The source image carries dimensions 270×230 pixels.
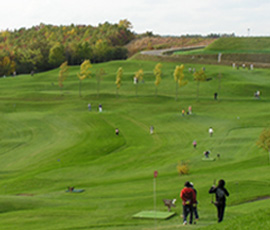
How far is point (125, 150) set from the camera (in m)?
62.2

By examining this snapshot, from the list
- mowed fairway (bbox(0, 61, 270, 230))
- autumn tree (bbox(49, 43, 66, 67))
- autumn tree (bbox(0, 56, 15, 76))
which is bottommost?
mowed fairway (bbox(0, 61, 270, 230))

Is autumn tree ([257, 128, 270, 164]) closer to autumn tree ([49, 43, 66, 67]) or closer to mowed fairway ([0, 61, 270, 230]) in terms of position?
mowed fairway ([0, 61, 270, 230])

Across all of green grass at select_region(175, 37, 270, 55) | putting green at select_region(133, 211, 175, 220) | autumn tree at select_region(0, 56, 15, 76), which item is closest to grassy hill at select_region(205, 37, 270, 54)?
green grass at select_region(175, 37, 270, 55)

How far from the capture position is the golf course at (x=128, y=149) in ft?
94.7

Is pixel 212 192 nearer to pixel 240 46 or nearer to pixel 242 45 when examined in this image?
pixel 240 46

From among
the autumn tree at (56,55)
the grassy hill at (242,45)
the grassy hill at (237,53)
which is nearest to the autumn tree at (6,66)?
the autumn tree at (56,55)

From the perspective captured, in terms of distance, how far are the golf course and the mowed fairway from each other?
0.12m

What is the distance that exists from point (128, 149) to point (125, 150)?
0.54 metres

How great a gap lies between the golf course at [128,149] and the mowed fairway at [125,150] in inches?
4.6

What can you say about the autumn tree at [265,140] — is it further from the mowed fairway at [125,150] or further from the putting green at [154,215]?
the putting green at [154,215]

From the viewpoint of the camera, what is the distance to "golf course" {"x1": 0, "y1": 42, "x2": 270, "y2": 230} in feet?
94.7

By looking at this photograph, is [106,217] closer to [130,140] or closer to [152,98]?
[130,140]

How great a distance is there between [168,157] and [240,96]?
159 feet

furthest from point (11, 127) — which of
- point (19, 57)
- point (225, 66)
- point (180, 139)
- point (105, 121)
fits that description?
point (19, 57)
